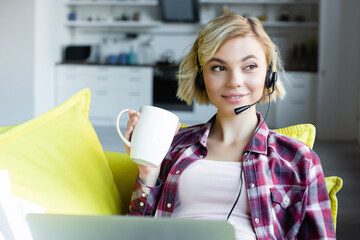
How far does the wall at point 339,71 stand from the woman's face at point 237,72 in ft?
17.6

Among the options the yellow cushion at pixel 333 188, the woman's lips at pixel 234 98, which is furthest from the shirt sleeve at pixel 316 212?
the woman's lips at pixel 234 98

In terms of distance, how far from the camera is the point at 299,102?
655 cm

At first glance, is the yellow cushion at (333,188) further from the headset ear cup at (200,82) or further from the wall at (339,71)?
the wall at (339,71)

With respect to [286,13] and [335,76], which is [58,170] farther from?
[286,13]

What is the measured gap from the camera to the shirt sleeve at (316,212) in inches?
44.7

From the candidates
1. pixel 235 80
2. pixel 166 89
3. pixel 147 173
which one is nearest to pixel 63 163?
pixel 147 173

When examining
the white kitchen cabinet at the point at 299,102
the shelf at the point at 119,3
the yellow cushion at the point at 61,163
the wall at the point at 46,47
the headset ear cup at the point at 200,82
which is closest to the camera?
the yellow cushion at the point at 61,163

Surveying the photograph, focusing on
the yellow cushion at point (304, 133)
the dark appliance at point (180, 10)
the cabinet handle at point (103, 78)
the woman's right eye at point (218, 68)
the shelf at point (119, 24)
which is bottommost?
the cabinet handle at point (103, 78)

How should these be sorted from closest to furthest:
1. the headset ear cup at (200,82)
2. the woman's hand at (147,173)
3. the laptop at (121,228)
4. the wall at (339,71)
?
1. the laptop at (121,228)
2. the woman's hand at (147,173)
3. the headset ear cup at (200,82)
4. the wall at (339,71)

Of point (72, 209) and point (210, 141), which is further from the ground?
point (210, 141)

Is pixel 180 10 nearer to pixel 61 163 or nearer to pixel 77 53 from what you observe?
pixel 77 53

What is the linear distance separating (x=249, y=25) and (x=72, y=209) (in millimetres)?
616

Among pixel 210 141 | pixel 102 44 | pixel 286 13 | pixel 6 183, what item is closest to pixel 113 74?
pixel 102 44

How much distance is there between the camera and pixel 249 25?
126 cm
